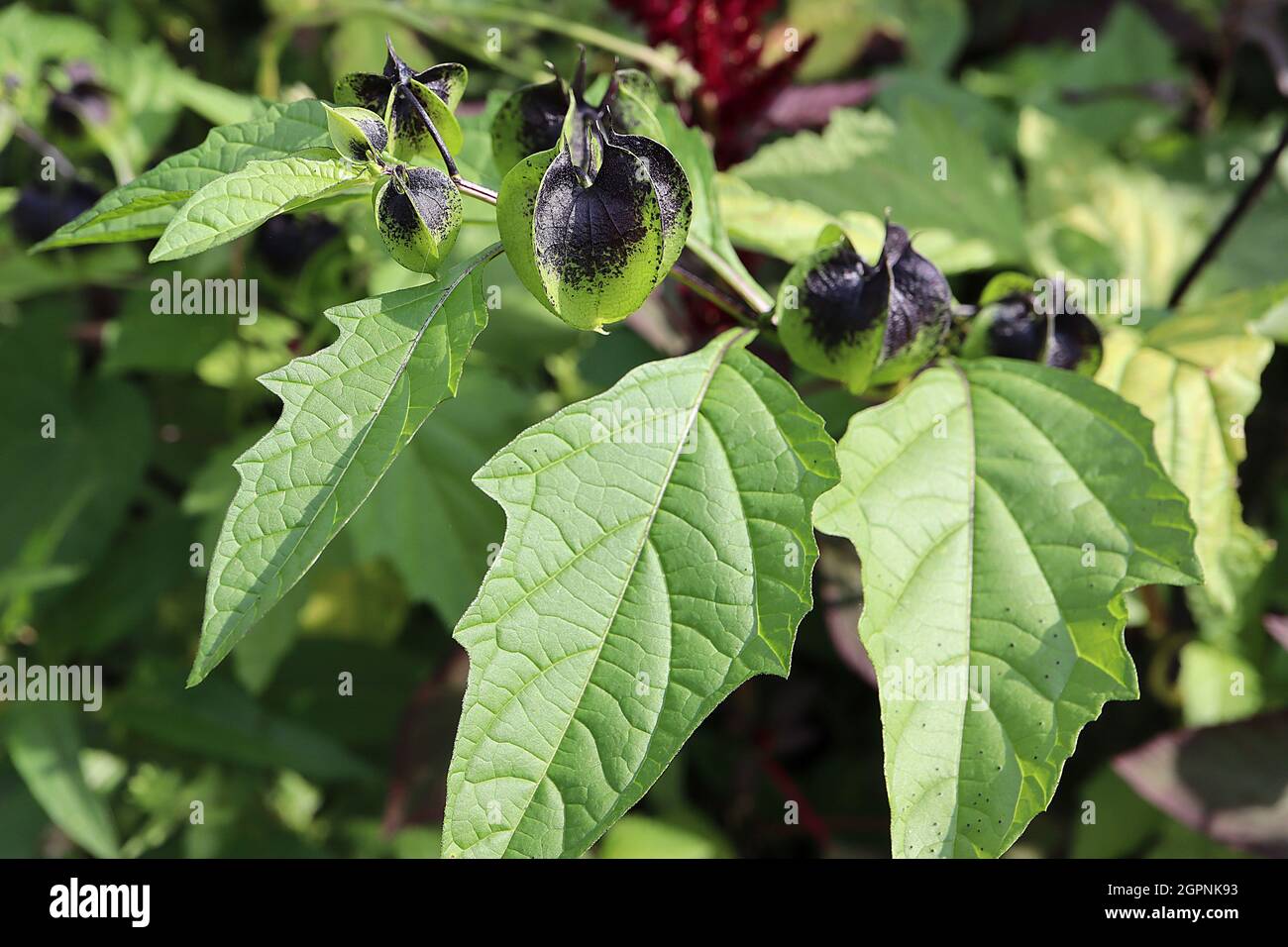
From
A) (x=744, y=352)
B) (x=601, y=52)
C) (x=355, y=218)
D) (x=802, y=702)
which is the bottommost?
(x=802, y=702)

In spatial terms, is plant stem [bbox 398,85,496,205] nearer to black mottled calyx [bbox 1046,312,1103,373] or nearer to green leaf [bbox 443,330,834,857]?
green leaf [bbox 443,330,834,857]

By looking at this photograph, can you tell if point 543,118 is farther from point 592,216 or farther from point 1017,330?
point 1017,330

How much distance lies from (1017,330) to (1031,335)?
16 mm

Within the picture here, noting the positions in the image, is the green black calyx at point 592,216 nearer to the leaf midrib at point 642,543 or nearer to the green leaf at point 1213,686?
the leaf midrib at point 642,543

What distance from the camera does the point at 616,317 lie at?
33.3 inches

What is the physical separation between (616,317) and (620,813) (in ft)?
1.23

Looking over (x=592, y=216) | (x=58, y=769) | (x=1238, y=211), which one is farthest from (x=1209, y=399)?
(x=58, y=769)

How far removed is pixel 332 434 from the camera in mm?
804

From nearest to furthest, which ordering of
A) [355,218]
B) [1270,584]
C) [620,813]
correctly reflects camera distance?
[620,813], [355,218], [1270,584]

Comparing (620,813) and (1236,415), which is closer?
(620,813)

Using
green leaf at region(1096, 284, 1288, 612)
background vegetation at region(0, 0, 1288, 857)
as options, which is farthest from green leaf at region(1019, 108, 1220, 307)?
green leaf at region(1096, 284, 1288, 612)
